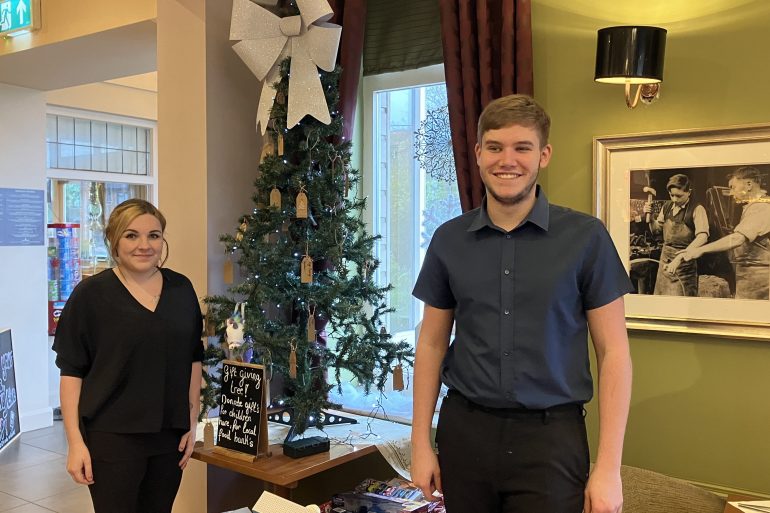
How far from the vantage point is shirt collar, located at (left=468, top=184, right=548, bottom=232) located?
1.56m

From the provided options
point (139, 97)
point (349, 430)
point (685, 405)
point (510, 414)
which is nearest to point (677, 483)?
point (685, 405)

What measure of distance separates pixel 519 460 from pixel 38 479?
3650mm

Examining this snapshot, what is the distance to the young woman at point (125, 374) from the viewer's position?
7.05ft

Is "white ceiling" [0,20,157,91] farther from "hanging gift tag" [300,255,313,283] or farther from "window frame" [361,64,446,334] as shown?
"hanging gift tag" [300,255,313,283]

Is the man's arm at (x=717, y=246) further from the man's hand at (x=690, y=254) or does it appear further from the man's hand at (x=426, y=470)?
the man's hand at (x=426, y=470)

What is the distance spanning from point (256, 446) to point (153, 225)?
0.91 meters

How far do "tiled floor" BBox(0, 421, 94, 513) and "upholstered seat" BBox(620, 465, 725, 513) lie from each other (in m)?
2.82

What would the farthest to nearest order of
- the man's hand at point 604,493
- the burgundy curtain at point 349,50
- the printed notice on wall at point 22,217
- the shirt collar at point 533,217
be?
the printed notice on wall at point 22,217, the burgundy curtain at point 349,50, the shirt collar at point 533,217, the man's hand at point 604,493

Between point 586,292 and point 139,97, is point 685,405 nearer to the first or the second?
point 586,292

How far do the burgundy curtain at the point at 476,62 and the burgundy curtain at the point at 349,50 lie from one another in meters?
0.45

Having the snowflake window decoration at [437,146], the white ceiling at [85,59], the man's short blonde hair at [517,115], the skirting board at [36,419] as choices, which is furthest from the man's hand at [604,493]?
the skirting board at [36,419]

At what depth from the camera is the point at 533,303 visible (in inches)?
59.9

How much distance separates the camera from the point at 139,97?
20.2 feet

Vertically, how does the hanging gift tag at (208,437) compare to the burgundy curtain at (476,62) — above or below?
below
